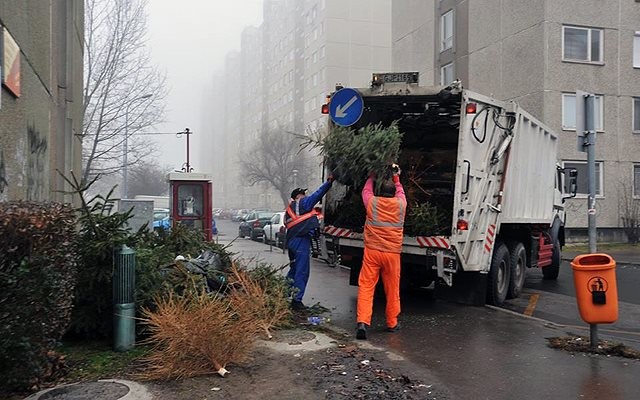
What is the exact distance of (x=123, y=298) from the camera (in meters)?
5.35

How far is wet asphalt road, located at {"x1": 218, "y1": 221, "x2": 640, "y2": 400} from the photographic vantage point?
15.9 feet

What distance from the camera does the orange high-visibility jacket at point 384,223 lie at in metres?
6.48

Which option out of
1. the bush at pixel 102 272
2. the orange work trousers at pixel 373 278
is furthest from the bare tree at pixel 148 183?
the orange work trousers at pixel 373 278

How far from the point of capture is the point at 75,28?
1246 cm

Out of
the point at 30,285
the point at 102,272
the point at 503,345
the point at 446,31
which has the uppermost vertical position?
the point at 446,31

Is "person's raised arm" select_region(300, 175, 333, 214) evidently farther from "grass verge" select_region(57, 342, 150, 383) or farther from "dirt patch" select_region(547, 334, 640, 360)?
"dirt patch" select_region(547, 334, 640, 360)

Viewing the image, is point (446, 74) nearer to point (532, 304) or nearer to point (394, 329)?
point (532, 304)

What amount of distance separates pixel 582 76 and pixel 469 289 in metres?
17.2

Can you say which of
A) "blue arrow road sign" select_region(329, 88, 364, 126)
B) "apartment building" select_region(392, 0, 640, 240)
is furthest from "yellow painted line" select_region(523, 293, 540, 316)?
"apartment building" select_region(392, 0, 640, 240)

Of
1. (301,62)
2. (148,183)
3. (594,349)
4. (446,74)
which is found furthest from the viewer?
(301,62)

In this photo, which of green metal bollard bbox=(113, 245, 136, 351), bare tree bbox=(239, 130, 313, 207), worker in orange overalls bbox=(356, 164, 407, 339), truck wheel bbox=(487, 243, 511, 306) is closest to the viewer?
green metal bollard bbox=(113, 245, 136, 351)

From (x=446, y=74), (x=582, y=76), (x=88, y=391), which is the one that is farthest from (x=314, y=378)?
(x=446, y=74)

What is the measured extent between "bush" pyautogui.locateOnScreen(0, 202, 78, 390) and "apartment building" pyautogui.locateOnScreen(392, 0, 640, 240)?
20.6 meters

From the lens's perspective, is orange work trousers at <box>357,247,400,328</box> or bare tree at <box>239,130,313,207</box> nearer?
orange work trousers at <box>357,247,400,328</box>
